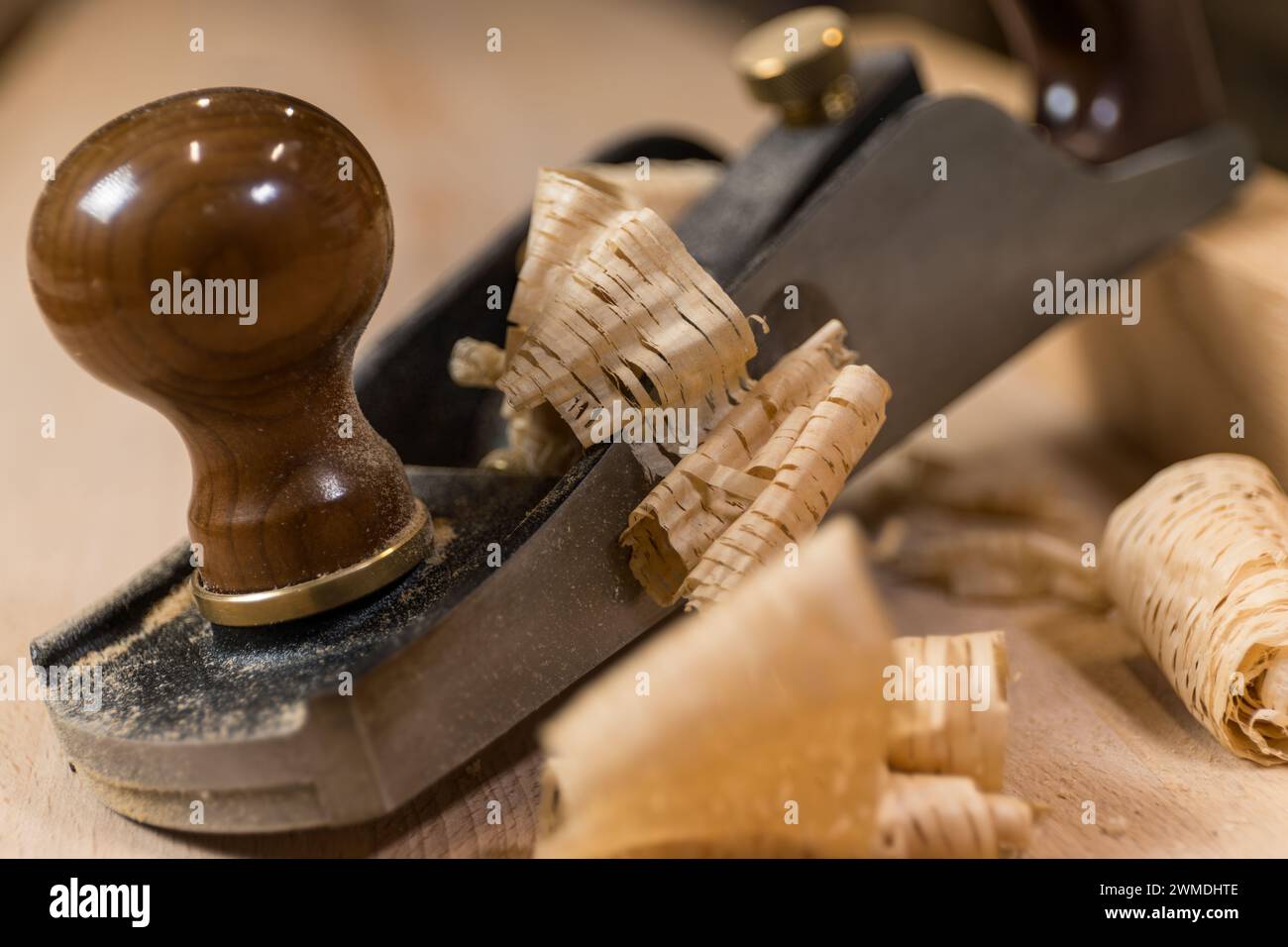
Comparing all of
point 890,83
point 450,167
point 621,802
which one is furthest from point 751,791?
point 450,167

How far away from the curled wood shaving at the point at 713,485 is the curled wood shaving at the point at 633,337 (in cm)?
3

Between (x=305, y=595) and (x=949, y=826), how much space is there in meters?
0.47

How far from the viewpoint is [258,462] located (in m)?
0.88

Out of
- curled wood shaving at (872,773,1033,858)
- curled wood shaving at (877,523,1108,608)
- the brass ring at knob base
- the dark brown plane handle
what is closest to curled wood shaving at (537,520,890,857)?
curled wood shaving at (872,773,1033,858)

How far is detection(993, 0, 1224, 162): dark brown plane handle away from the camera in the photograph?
1.42 meters

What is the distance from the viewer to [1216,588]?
3.15 ft

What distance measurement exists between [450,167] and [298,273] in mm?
1532

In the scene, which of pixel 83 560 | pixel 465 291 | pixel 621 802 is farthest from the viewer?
pixel 83 560

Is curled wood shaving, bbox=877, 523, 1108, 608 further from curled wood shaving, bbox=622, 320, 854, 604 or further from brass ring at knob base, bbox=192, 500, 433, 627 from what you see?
brass ring at knob base, bbox=192, 500, 433, 627

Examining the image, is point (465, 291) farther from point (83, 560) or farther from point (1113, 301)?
point (1113, 301)

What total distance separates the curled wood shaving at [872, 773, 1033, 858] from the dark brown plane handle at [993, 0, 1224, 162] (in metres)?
0.97

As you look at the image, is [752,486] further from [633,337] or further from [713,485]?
[633,337]

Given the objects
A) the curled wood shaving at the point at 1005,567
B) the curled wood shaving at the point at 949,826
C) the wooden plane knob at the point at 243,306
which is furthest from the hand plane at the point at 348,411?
the curled wood shaving at the point at 949,826

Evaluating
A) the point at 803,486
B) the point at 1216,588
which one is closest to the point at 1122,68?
the point at 1216,588
